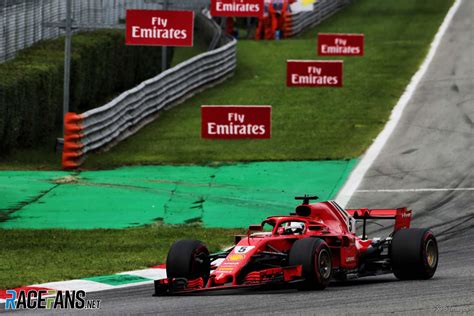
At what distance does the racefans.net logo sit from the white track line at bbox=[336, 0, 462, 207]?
8.93 m

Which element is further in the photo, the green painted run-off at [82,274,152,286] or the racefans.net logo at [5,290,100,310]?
the green painted run-off at [82,274,152,286]

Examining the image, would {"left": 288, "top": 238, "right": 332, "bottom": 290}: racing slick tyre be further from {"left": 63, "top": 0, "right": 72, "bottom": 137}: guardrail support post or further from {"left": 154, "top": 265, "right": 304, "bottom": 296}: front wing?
{"left": 63, "top": 0, "right": 72, "bottom": 137}: guardrail support post

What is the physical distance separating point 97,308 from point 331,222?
3655 mm

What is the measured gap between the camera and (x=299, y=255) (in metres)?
13.8

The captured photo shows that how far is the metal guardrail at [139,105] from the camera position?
2759cm

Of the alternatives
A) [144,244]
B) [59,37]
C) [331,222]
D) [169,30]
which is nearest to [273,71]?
[59,37]

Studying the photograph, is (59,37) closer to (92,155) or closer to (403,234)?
(92,155)

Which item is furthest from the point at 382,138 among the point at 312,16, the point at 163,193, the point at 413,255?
the point at 312,16

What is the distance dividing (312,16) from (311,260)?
4350 centimetres

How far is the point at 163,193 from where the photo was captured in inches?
952

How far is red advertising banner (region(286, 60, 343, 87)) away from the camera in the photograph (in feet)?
100

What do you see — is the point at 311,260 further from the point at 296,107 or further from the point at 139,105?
the point at 296,107

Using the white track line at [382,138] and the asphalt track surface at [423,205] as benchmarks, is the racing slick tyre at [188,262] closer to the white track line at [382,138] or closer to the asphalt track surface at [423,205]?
the asphalt track surface at [423,205]

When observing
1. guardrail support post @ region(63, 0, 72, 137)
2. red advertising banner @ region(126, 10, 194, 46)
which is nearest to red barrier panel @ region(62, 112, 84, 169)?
guardrail support post @ region(63, 0, 72, 137)
